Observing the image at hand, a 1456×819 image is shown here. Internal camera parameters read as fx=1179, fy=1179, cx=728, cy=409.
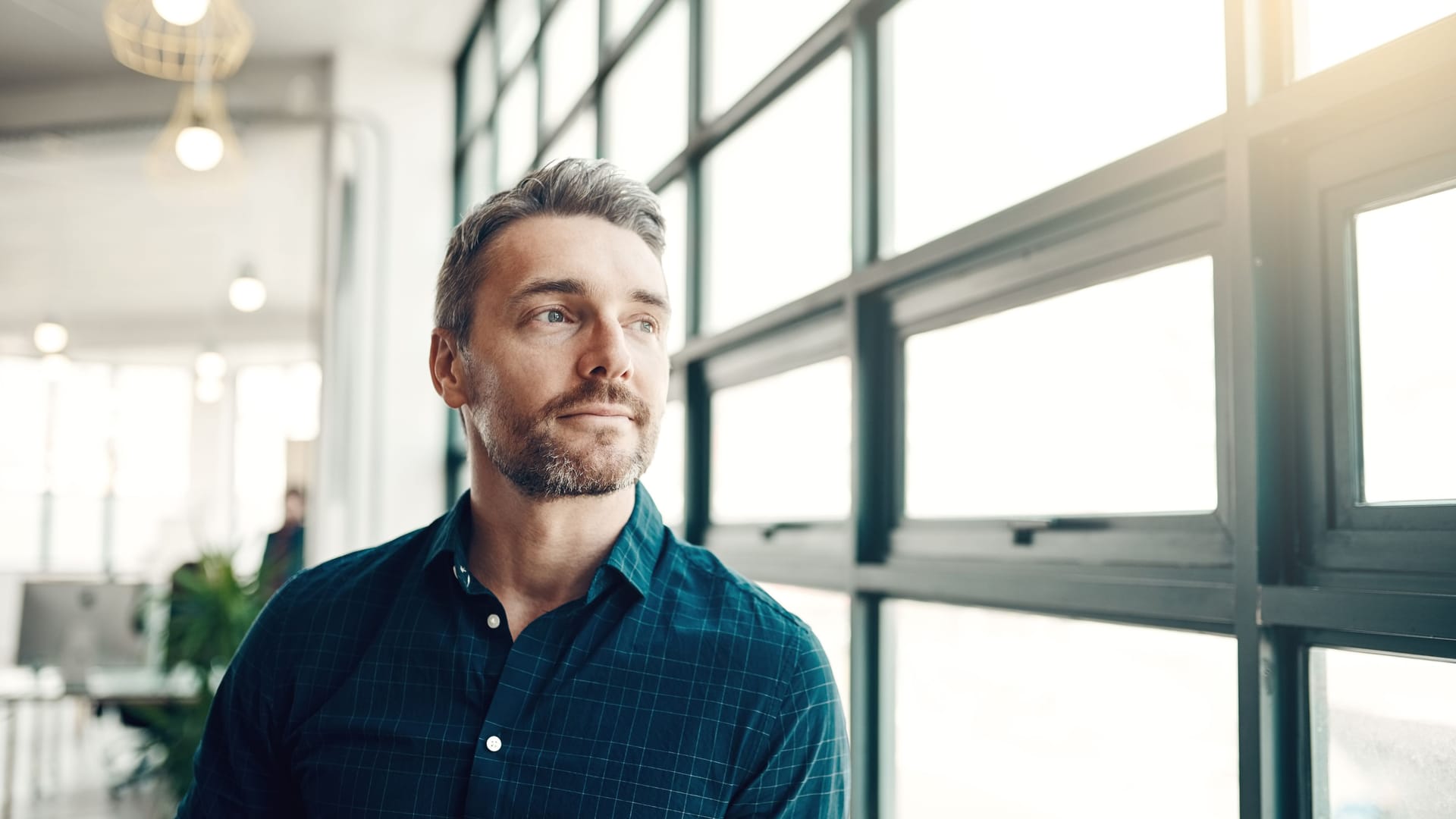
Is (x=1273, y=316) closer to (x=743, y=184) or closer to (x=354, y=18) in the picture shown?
(x=743, y=184)

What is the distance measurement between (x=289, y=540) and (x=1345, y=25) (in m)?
5.01

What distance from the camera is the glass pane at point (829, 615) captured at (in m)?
2.30

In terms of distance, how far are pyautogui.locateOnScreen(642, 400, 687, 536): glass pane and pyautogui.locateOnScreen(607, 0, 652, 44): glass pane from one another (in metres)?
1.22

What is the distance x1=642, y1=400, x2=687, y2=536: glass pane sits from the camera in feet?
10.2

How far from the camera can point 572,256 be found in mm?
1273

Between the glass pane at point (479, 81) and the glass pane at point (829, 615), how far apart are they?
376 cm

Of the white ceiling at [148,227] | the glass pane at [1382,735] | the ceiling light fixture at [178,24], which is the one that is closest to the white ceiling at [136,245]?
the white ceiling at [148,227]

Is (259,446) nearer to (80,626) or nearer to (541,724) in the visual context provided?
(80,626)

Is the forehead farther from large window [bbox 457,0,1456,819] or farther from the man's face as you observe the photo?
large window [bbox 457,0,1456,819]

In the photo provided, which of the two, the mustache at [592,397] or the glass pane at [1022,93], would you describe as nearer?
the mustache at [592,397]

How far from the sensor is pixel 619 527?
1314 mm

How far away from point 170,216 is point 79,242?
445 mm

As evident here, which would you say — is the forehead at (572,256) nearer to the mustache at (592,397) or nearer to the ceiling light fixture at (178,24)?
the mustache at (592,397)

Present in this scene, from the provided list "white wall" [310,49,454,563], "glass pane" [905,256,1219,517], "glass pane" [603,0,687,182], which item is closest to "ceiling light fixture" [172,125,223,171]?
"glass pane" [603,0,687,182]
